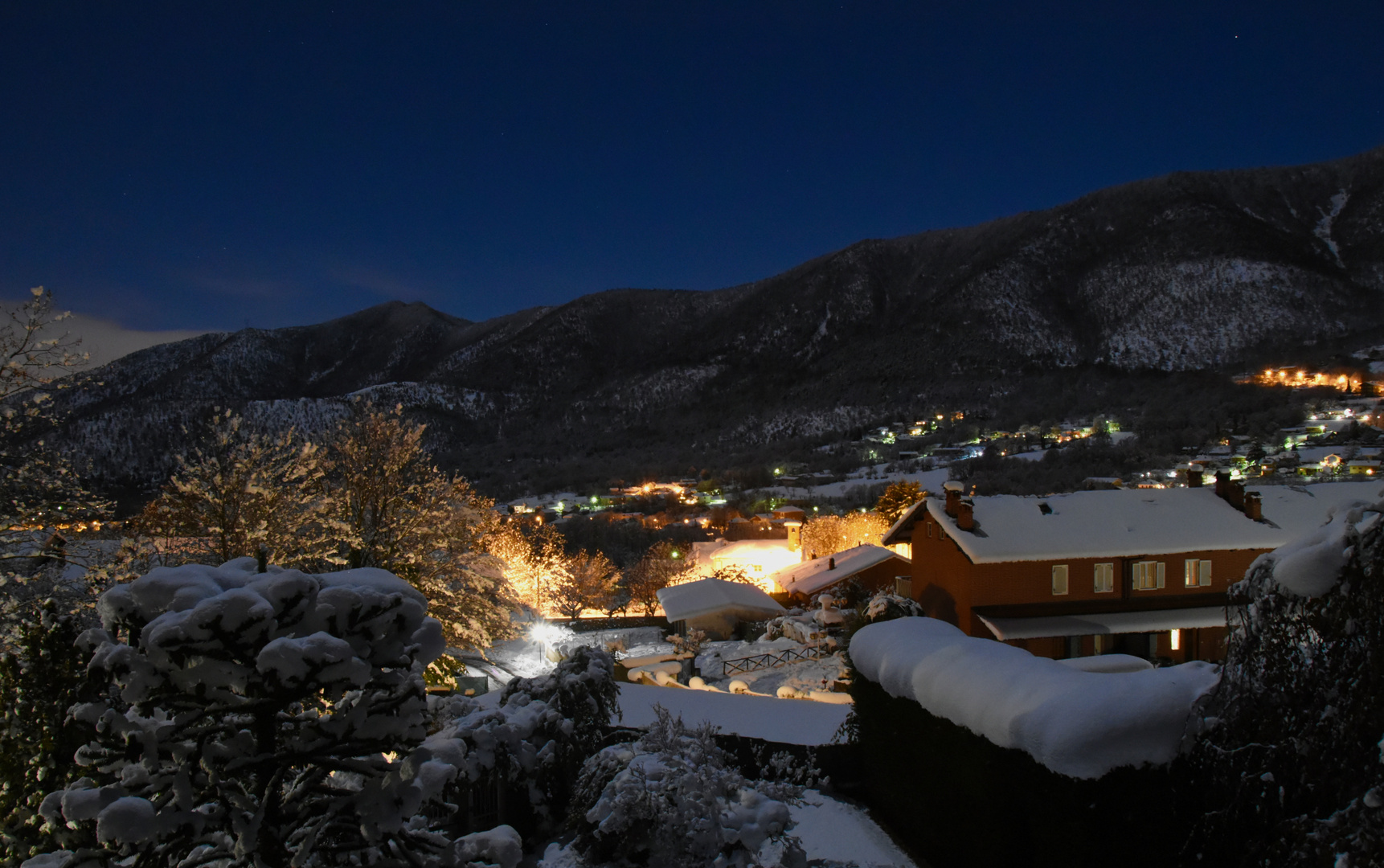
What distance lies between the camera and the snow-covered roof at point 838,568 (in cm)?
3131

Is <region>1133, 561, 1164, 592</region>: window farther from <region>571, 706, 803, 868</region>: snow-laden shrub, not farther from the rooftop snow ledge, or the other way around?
<region>571, 706, 803, 868</region>: snow-laden shrub

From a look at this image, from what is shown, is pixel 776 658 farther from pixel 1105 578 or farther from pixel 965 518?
pixel 1105 578

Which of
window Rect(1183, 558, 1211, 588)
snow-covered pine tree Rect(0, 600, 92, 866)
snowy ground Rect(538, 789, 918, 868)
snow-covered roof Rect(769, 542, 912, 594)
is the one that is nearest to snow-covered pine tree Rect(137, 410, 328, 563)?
snowy ground Rect(538, 789, 918, 868)

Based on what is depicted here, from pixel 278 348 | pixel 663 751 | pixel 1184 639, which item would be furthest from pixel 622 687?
pixel 278 348

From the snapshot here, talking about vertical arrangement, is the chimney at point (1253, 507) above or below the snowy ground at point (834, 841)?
above

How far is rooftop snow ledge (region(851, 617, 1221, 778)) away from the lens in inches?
258

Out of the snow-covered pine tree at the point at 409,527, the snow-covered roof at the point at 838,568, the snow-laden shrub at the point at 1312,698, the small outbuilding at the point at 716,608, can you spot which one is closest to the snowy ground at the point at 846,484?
the snow-covered roof at the point at 838,568

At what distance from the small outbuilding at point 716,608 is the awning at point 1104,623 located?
1055 cm

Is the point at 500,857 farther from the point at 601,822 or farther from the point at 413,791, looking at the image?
the point at 601,822

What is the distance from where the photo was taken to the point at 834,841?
1030cm

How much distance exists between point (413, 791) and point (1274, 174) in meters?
210

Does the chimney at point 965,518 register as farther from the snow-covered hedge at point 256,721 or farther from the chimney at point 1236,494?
the snow-covered hedge at point 256,721

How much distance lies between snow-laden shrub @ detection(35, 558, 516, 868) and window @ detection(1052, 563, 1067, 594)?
2192 centimetres

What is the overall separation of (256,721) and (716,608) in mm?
26303
